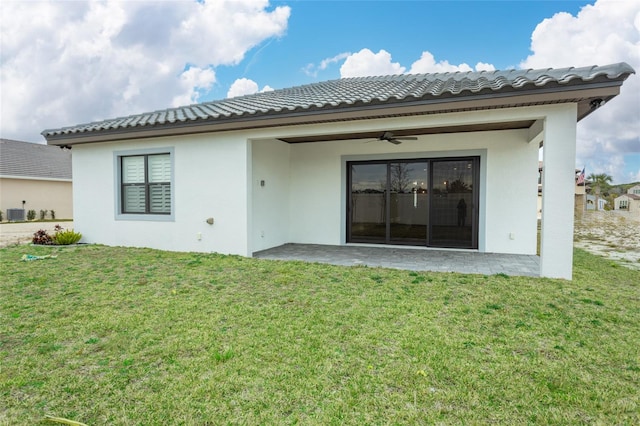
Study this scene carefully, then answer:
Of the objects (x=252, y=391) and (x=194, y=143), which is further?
(x=194, y=143)

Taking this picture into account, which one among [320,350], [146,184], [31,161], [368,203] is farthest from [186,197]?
[31,161]

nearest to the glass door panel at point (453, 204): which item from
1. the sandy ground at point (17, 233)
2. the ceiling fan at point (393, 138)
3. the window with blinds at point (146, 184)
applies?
the ceiling fan at point (393, 138)

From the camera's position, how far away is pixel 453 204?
346 inches

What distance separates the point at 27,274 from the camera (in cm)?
595

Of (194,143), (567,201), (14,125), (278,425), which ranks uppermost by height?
(14,125)

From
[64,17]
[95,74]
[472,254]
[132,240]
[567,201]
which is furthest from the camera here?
[95,74]

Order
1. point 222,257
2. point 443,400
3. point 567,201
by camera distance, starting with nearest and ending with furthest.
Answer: point 443,400
point 567,201
point 222,257

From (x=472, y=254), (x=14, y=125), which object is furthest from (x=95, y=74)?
(x=472, y=254)

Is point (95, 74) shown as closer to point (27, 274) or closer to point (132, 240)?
point (132, 240)

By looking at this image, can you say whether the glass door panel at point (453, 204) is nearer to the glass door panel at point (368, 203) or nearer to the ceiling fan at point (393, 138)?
the ceiling fan at point (393, 138)

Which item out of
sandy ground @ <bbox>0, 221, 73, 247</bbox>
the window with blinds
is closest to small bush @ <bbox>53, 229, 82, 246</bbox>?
the window with blinds

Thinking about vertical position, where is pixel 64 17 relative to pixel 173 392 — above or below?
above

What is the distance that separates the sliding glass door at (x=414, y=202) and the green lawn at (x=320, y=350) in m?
3.43

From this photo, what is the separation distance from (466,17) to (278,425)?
13813 mm
